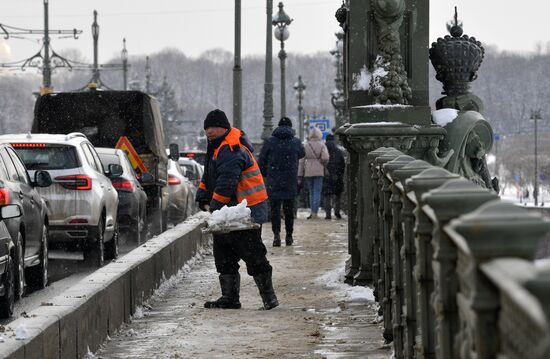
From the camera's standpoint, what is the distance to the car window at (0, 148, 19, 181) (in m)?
12.8

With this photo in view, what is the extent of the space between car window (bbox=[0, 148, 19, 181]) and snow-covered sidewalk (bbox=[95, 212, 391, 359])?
1.71 metres

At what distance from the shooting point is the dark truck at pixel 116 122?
24016 millimetres

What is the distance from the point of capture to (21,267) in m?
12.1

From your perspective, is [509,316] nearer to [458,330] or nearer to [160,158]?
[458,330]

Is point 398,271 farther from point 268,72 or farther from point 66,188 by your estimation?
point 268,72

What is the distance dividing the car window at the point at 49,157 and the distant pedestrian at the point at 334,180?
1136 centimetres

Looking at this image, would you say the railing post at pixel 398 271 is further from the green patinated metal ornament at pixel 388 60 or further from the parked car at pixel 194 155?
the parked car at pixel 194 155

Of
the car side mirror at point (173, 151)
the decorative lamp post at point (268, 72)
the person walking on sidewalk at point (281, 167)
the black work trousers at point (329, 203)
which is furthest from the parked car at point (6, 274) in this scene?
the decorative lamp post at point (268, 72)

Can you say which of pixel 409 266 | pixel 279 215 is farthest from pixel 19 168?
pixel 409 266

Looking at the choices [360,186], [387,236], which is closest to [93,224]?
[360,186]

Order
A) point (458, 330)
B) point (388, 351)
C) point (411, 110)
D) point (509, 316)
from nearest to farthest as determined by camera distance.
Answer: point (509, 316)
point (458, 330)
point (388, 351)
point (411, 110)

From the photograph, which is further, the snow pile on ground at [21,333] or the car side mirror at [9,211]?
the car side mirror at [9,211]

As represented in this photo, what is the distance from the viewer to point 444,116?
12.6 metres

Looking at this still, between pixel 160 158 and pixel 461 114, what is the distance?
12.7 meters
